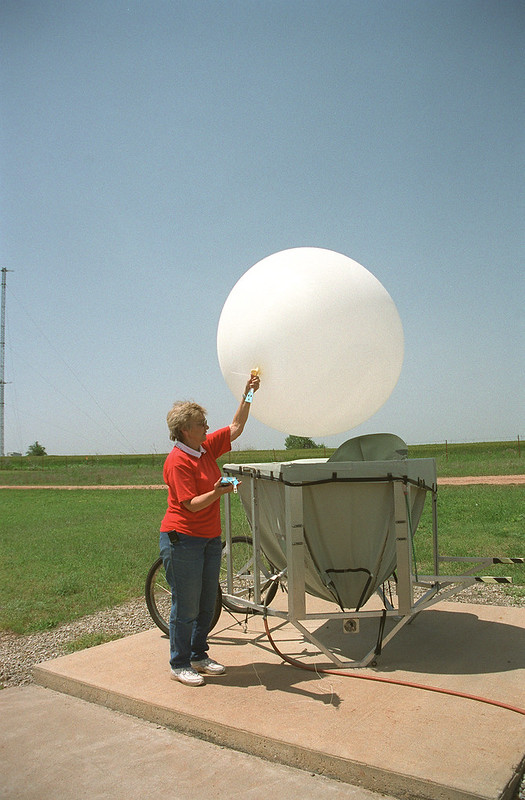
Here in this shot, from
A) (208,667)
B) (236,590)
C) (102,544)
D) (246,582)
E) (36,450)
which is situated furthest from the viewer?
(36,450)

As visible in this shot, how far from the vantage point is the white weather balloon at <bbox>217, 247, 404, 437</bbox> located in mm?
4379

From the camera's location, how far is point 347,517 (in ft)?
14.3

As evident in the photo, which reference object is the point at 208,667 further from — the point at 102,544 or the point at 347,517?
the point at 102,544

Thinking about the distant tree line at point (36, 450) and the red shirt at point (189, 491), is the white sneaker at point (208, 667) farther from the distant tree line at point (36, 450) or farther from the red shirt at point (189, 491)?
the distant tree line at point (36, 450)

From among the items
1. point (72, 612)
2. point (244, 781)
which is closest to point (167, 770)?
point (244, 781)

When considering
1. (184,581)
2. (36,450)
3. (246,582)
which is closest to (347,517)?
(184,581)

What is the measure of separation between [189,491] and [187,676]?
1177mm

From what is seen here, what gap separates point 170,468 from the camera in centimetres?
443

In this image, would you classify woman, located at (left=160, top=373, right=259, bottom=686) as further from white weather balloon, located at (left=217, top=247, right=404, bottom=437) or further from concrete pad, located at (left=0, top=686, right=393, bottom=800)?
concrete pad, located at (left=0, top=686, right=393, bottom=800)

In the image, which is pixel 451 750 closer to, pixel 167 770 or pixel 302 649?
pixel 167 770

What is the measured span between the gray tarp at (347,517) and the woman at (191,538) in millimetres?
475

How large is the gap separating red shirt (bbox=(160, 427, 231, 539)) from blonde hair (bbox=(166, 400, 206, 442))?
12 cm

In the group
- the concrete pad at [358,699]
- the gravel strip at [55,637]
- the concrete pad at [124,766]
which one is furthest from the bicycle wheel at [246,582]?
the concrete pad at [124,766]

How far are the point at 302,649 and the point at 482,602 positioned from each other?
2345 mm
